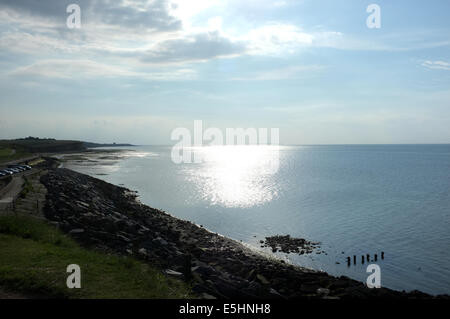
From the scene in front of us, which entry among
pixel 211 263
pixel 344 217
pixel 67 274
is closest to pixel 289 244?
pixel 211 263

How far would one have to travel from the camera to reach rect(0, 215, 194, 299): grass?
11.1m

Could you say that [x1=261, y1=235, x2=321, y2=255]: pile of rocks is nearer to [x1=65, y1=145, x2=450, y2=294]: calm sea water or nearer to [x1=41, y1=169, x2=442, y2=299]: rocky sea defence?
[x1=41, y1=169, x2=442, y2=299]: rocky sea defence

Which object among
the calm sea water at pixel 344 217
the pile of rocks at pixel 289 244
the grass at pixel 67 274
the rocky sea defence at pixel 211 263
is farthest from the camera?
the pile of rocks at pixel 289 244

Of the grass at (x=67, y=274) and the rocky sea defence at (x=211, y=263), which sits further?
the rocky sea defence at (x=211, y=263)

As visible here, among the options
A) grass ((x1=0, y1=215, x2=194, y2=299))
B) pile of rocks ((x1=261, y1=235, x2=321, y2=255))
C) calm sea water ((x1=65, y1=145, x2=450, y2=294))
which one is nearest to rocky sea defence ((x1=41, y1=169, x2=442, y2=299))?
pile of rocks ((x1=261, y1=235, x2=321, y2=255))

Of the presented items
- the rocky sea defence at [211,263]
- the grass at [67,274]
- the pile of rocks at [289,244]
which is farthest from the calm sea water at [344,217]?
the grass at [67,274]

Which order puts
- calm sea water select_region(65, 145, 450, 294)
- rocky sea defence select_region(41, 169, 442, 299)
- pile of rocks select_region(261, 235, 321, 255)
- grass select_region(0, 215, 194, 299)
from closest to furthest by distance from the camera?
grass select_region(0, 215, 194, 299), rocky sea defence select_region(41, 169, 442, 299), calm sea water select_region(65, 145, 450, 294), pile of rocks select_region(261, 235, 321, 255)

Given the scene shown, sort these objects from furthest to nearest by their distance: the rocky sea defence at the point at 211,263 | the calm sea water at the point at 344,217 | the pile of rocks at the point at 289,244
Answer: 1. the pile of rocks at the point at 289,244
2. the calm sea water at the point at 344,217
3. the rocky sea defence at the point at 211,263

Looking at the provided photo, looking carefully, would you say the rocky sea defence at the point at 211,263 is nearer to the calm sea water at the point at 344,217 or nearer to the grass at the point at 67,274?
the grass at the point at 67,274

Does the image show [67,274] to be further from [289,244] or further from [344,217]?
[344,217]

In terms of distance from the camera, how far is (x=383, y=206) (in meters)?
53.3

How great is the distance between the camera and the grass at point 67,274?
11102mm

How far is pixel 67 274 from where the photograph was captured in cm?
1218

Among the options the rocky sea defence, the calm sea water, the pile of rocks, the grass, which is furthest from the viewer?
the pile of rocks
